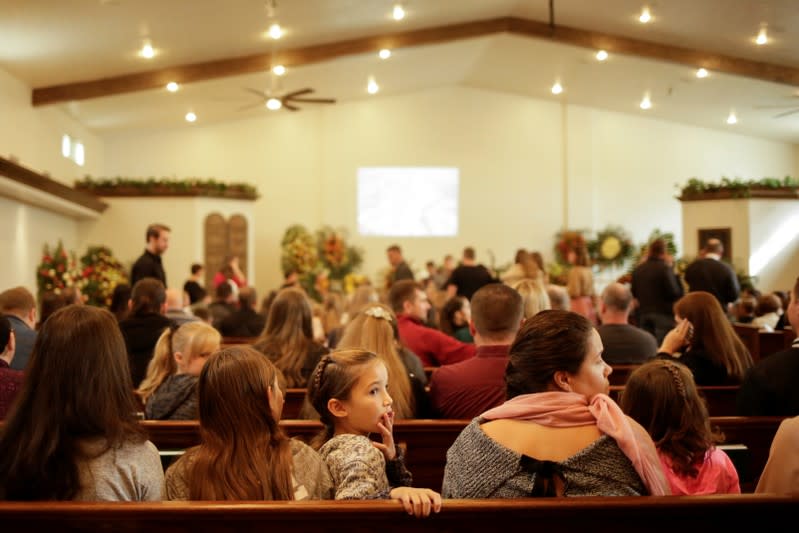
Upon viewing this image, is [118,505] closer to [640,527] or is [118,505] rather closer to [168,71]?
[640,527]

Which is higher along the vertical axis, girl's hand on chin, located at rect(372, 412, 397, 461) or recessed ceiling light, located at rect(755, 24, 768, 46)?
recessed ceiling light, located at rect(755, 24, 768, 46)

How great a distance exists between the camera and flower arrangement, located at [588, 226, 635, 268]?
57.2 feet

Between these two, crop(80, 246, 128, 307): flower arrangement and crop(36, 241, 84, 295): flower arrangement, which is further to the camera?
crop(80, 246, 128, 307): flower arrangement

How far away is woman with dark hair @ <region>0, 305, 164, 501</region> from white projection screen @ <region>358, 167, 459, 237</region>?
16131mm

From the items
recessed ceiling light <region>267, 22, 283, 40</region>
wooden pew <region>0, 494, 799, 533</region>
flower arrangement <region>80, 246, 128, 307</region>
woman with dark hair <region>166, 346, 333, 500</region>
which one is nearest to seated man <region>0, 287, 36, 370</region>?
woman with dark hair <region>166, 346, 333, 500</region>

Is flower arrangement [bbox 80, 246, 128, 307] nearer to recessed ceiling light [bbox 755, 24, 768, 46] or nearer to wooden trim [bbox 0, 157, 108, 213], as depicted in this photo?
wooden trim [bbox 0, 157, 108, 213]

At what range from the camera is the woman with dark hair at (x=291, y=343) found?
4492mm

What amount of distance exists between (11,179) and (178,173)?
781 cm

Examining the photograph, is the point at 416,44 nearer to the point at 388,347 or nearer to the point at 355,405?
the point at 388,347

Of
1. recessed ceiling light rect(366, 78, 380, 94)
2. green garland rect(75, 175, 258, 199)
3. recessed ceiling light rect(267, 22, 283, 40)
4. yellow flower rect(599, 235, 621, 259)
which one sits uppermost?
recessed ceiling light rect(366, 78, 380, 94)

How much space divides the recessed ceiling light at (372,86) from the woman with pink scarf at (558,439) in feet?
47.9

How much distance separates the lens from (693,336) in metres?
4.46

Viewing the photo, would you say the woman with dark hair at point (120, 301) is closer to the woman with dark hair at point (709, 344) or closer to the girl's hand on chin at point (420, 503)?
the woman with dark hair at point (709, 344)

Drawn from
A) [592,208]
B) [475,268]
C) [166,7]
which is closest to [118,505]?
[475,268]
